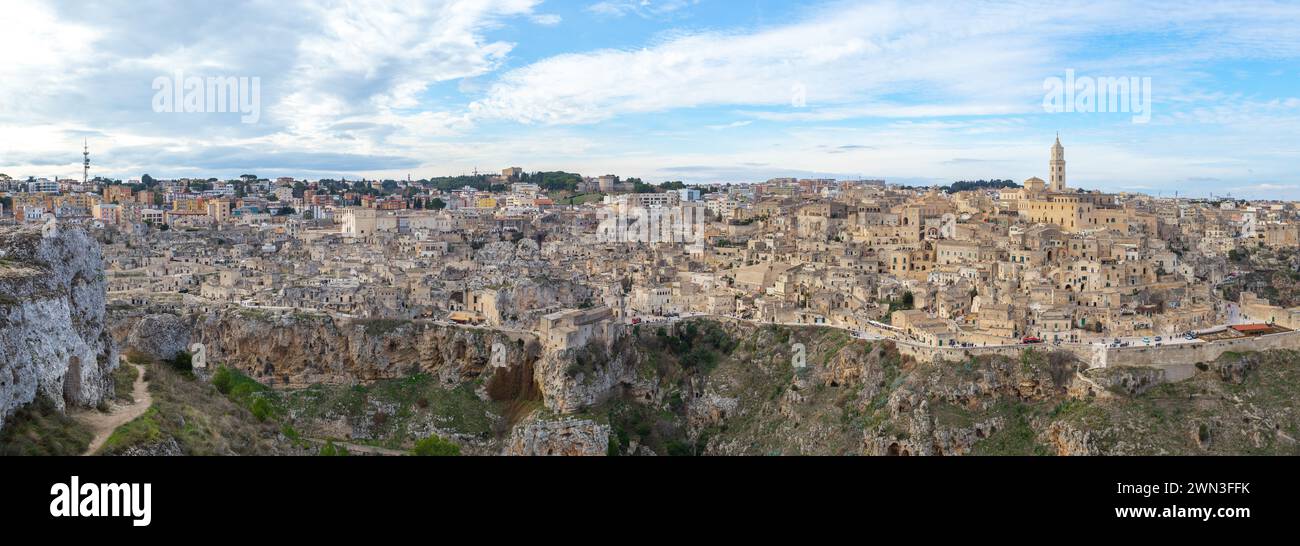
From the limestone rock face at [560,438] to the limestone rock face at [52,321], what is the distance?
9887mm

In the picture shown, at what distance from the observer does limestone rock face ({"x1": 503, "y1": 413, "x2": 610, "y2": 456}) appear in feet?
82.5

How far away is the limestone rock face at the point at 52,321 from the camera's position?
12.9 metres

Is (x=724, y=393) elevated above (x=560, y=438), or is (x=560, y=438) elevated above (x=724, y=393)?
(x=724, y=393)

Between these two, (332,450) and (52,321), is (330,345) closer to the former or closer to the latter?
(332,450)

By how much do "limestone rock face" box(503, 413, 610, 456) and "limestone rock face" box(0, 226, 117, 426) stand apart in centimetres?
989

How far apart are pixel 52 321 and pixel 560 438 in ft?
43.1

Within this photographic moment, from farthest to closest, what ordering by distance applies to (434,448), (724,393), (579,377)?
(724,393) → (579,377) → (434,448)

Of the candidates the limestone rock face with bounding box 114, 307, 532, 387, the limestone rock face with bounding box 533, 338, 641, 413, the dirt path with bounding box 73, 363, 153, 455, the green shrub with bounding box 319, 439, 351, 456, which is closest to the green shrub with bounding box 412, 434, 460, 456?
the green shrub with bounding box 319, 439, 351, 456

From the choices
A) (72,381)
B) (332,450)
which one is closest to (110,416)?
(72,381)

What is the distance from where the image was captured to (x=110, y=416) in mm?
15016

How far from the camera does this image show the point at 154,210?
59375 mm

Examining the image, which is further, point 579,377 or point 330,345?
point 330,345
